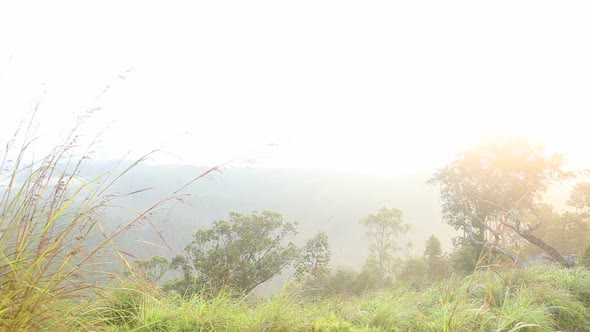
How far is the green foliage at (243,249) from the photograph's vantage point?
20.3 m

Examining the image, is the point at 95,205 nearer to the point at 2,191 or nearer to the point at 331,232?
the point at 2,191

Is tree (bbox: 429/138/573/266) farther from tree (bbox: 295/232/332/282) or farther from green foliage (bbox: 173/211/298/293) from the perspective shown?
green foliage (bbox: 173/211/298/293)

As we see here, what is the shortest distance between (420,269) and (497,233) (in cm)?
2870

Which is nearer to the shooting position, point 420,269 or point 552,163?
point 552,163

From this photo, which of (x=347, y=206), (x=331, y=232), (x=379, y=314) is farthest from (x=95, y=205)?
(x=347, y=206)

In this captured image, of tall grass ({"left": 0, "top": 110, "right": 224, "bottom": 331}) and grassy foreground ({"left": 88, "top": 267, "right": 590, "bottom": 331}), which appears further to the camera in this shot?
grassy foreground ({"left": 88, "top": 267, "right": 590, "bottom": 331})

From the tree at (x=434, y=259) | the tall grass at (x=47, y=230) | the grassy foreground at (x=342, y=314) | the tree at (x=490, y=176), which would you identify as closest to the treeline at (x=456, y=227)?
the tree at (x=490, y=176)

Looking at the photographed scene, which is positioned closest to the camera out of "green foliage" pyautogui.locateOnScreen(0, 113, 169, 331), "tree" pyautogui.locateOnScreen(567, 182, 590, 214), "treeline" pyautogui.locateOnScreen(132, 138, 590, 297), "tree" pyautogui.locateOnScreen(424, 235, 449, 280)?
"green foliage" pyautogui.locateOnScreen(0, 113, 169, 331)

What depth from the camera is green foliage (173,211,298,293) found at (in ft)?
66.5

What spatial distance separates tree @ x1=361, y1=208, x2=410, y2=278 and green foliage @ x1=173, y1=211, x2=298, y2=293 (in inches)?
522

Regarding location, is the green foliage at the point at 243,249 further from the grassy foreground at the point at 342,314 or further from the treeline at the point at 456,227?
the grassy foreground at the point at 342,314

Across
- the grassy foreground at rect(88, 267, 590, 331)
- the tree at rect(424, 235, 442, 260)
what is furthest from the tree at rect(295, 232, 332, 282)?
the grassy foreground at rect(88, 267, 590, 331)

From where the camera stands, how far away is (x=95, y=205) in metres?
1.88

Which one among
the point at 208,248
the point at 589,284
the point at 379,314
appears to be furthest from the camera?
the point at 208,248
